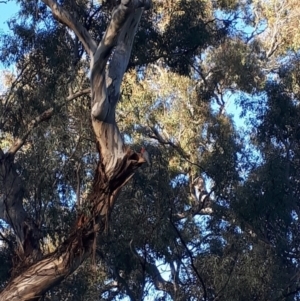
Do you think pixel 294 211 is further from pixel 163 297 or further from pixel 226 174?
pixel 163 297

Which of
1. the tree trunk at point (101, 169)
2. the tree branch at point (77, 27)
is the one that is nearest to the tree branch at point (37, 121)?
the tree branch at point (77, 27)

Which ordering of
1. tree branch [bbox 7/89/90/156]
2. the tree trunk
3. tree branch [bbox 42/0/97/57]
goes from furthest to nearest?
tree branch [bbox 7/89/90/156] < tree branch [bbox 42/0/97/57] < the tree trunk

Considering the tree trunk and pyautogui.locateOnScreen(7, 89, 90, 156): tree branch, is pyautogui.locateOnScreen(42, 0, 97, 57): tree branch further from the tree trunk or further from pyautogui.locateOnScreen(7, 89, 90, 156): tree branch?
pyautogui.locateOnScreen(7, 89, 90, 156): tree branch

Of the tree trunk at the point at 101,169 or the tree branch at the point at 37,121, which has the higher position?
the tree branch at the point at 37,121

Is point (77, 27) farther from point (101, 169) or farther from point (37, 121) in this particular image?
point (37, 121)

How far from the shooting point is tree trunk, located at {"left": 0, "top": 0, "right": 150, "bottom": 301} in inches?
281

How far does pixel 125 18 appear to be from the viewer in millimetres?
7555

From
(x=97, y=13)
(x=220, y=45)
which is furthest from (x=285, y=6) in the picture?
(x=97, y=13)

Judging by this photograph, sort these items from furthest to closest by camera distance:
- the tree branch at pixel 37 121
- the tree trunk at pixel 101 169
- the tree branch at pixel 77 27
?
the tree branch at pixel 37 121 → the tree branch at pixel 77 27 → the tree trunk at pixel 101 169

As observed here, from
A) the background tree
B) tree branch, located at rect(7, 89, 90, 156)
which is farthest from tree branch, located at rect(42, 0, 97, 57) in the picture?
tree branch, located at rect(7, 89, 90, 156)

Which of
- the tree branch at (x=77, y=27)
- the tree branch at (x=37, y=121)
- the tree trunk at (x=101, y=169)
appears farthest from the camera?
the tree branch at (x=37, y=121)

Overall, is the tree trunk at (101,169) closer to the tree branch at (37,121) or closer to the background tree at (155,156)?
the background tree at (155,156)

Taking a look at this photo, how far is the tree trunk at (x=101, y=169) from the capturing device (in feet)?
23.4

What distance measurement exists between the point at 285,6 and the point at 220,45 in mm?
2424
